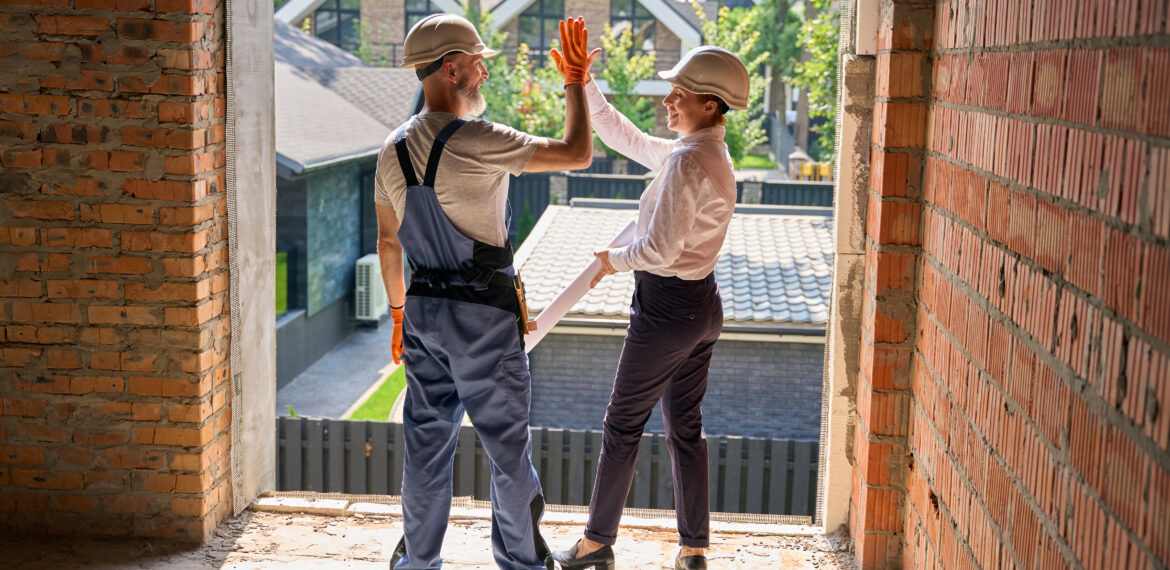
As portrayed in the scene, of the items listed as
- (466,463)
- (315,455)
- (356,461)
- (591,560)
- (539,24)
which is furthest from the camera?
(539,24)

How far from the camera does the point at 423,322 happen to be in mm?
3035

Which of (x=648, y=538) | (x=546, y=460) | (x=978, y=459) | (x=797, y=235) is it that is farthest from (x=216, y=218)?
(x=797, y=235)

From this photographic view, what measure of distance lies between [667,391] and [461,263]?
778 mm

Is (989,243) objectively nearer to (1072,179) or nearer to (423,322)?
(1072,179)

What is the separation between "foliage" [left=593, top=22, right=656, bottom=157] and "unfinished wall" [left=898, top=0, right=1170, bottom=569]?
1699cm

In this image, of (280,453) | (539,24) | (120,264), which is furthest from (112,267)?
(539,24)

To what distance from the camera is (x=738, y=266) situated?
32.0ft

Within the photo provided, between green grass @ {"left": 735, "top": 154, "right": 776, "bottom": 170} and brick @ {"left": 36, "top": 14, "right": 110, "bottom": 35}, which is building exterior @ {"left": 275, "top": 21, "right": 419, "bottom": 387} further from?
green grass @ {"left": 735, "top": 154, "right": 776, "bottom": 170}

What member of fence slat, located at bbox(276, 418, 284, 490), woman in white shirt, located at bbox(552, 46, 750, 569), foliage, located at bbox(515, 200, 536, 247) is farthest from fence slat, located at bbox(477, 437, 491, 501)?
foliage, located at bbox(515, 200, 536, 247)

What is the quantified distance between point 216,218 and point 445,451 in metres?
1.26

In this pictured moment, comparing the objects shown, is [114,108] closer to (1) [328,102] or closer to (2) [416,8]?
(1) [328,102]

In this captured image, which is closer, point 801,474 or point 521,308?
point 521,308

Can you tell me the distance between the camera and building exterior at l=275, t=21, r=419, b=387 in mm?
13055

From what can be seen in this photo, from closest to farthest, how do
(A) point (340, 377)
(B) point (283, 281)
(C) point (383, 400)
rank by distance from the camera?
1. (C) point (383, 400)
2. (B) point (283, 281)
3. (A) point (340, 377)
